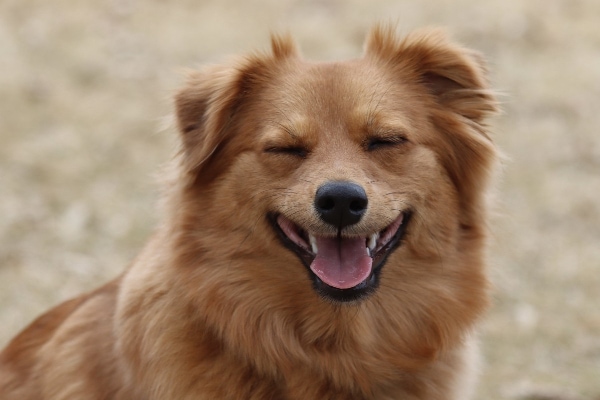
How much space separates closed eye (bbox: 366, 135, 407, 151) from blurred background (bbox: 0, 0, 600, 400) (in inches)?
26.1

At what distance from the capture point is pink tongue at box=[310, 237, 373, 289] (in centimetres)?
354

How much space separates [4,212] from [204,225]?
13.4 feet

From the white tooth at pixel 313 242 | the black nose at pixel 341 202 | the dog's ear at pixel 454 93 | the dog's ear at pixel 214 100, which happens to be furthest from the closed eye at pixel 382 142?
the dog's ear at pixel 214 100

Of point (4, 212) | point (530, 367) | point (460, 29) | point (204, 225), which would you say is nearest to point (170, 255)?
point (204, 225)

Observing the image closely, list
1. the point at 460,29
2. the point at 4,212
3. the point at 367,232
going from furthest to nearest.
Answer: the point at 460,29, the point at 4,212, the point at 367,232

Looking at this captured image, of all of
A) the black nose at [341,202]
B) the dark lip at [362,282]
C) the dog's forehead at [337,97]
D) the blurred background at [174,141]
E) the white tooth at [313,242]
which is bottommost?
the blurred background at [174,141]

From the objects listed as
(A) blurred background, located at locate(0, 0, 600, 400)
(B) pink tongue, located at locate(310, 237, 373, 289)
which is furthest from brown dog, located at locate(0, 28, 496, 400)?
(A) blurred background, located at locate(0, 0, 600, 400)

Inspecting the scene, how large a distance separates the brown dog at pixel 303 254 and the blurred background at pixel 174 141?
33cm

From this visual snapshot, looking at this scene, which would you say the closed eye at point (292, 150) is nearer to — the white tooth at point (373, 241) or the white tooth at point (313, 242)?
the white tooth at point (313, 242)

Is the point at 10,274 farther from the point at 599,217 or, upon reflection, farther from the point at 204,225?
the point at 599,217

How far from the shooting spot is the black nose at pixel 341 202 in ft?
11.1

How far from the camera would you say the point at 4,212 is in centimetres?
734

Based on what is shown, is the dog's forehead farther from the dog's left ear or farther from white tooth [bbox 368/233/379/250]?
white tooth [bbox 368/233/379/250]

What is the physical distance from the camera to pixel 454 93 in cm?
400
